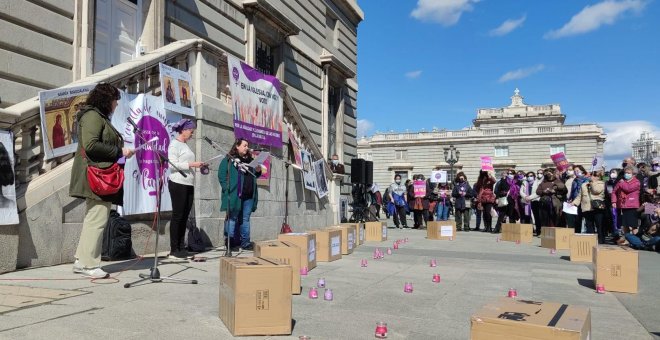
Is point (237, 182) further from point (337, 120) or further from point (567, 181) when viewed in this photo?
point (337, 120)

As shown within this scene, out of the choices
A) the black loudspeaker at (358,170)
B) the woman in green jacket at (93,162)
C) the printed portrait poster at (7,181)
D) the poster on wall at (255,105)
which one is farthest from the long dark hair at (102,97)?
the black loudspeaker at (358,170)

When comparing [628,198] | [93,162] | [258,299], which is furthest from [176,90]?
[628,198]

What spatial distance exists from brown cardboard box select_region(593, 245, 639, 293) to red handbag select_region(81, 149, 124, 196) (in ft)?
19.7

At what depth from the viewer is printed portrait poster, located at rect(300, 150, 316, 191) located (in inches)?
526

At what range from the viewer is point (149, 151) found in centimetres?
832

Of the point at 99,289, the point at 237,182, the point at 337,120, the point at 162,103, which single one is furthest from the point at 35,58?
the point at 337,120

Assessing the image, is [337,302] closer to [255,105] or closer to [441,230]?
[255,105]

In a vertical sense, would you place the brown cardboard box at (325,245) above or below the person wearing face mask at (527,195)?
below

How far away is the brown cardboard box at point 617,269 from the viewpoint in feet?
21.2

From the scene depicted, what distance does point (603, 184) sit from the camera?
13.2 metres

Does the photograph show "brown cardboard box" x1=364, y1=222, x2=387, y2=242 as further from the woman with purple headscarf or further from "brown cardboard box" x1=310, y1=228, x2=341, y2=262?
the woman with purple headscarf

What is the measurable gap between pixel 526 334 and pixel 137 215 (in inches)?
257

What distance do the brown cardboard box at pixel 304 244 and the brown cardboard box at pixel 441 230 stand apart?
749 cm

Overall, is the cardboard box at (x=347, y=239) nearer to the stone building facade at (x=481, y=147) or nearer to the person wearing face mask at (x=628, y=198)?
the person wearing face mask at (x=628, y=198)
